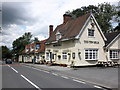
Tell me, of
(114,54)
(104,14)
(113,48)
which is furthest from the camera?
(104,14)

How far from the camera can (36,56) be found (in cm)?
4934

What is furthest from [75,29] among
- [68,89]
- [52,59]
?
[68,89]

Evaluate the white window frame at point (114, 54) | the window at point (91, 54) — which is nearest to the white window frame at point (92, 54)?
the window at point (91, 54)

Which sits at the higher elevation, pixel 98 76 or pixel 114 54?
pixel 114 54

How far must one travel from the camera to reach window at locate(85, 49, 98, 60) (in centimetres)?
2834

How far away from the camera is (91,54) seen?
28.8 meters

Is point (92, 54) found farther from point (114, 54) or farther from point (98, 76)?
point (98, 76)

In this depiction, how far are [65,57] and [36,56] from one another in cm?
1998

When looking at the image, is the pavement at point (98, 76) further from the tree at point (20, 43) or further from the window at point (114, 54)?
the tree at point (20, 43)

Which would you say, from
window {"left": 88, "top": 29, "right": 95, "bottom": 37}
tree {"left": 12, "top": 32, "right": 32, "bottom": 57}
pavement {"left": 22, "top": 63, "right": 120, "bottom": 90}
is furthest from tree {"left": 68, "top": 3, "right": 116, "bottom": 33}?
tree {"left": 12, "top": 32, "right": 32, "bottom": 57}

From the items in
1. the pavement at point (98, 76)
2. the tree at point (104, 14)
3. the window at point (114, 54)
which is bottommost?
the pavement at point (98, 76)

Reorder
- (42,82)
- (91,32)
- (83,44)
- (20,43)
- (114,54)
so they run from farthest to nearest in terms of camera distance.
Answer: (20,43), (114,54), (91,32), (83,44), (42,82)

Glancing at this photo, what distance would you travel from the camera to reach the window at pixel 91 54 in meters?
28.3

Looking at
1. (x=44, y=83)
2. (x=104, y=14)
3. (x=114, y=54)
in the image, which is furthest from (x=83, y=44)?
(x=104, y=14)
